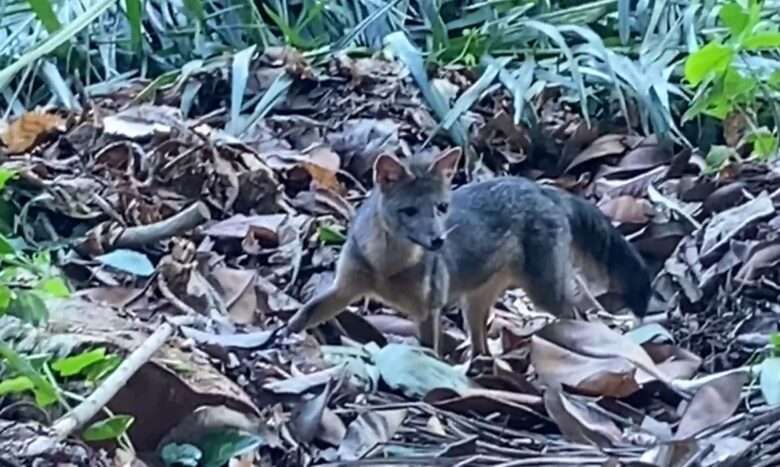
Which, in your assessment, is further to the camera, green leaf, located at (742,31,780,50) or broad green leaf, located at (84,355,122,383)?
green leaf, located at (742,31,780,50)

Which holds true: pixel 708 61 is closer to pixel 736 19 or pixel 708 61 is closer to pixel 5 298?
pixel 736 19

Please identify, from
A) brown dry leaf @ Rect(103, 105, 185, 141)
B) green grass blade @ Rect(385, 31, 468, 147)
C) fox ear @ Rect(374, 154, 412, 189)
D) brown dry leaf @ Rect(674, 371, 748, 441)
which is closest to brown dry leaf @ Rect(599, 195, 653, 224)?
green grass blade @ Rect(385, 31, 468, 147)

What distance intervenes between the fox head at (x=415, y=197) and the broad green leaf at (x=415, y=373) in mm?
596

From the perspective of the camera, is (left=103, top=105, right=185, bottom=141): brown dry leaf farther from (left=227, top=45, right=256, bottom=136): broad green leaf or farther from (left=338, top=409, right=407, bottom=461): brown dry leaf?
(left=338, top=409, right=407, bottom=461): brown dry leaf

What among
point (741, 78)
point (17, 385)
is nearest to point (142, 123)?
point (741, 78)

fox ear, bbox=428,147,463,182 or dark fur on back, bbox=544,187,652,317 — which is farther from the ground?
fox ear, bbox=428,147,463,182

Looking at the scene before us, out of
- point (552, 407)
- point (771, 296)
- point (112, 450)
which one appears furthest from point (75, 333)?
point (771, 296)

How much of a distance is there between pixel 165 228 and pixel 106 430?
189 cm

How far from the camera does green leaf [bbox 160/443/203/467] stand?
2.96 meters

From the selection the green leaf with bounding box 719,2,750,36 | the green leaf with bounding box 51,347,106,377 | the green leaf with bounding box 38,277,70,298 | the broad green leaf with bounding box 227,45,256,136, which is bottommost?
the broad green leaf with bounding box 227,45,256,136

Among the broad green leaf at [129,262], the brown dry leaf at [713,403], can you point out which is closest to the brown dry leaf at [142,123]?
the broad green leaf at [129,262]

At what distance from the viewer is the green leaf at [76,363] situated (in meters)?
2.83

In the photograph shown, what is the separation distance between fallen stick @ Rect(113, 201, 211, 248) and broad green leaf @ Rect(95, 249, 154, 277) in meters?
0.12

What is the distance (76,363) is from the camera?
2.83 meters
